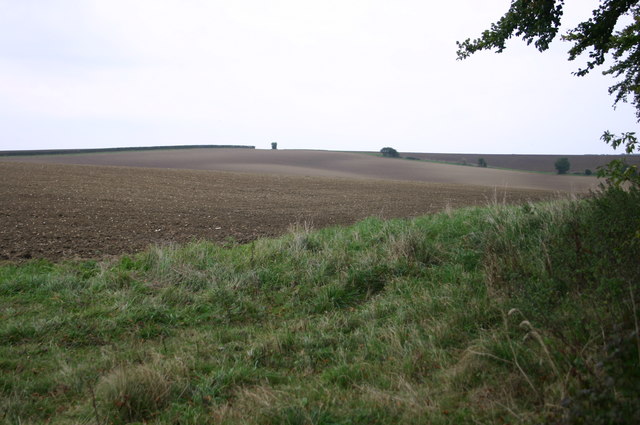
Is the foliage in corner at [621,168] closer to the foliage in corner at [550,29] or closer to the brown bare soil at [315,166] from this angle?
the foliage in corner at [550,29]

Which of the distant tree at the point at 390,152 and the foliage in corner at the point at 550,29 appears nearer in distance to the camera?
the foliage in corner at the point at 550,29

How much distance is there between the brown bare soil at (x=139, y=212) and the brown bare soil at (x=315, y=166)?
1858cm

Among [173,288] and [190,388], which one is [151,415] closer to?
[190,388]

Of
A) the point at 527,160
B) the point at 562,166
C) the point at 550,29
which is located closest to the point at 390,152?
Answer: the point at 527,160

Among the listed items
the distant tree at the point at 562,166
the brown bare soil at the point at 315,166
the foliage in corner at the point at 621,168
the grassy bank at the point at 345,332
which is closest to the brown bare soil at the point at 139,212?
the grassy bank at the point at 345,332

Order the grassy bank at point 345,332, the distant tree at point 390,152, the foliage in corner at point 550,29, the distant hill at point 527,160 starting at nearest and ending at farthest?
the grassy bank at point 345,332
the foliage in corner at point 550,29
the distant hill at point 527,160
the distant tree at point 390,152

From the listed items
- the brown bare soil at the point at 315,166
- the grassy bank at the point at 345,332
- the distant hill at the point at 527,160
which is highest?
the distant hill at the point at 527,160

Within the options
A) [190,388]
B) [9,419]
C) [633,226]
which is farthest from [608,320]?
[9,419]

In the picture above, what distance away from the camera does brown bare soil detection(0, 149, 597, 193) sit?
41.5 metres

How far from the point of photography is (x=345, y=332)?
5.44 m

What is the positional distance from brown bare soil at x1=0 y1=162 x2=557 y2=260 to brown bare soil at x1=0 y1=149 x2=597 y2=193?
18585 millimetres

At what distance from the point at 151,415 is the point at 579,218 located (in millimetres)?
6285

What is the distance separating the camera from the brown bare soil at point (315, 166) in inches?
1633

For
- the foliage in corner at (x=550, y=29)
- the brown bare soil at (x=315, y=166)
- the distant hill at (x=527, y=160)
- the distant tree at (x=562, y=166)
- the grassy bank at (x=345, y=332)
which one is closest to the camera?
the grassy bank at (x=345, y=332)
